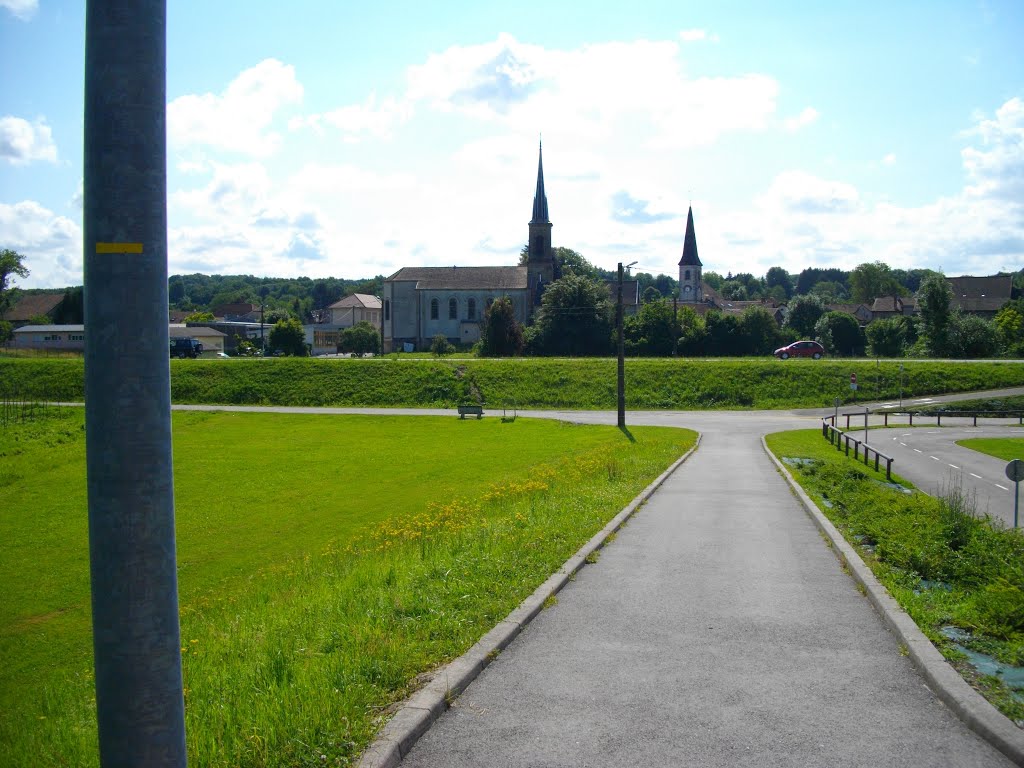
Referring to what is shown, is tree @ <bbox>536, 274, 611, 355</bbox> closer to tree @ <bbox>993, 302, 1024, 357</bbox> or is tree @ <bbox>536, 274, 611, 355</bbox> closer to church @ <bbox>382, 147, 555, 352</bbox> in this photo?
church @ <bbox>382, 147, 555, 352</bbox>

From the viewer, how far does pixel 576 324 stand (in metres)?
86.2

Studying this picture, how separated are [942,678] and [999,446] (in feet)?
114

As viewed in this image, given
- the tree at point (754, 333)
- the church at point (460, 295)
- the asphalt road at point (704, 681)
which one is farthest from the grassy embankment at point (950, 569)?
the church at point (460, 295)

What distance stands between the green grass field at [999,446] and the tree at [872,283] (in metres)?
136

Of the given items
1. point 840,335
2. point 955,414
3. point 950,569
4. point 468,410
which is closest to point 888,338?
point 840,335

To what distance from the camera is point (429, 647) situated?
285 inches

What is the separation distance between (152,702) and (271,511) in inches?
742

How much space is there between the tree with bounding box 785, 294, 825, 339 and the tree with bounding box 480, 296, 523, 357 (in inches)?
1676

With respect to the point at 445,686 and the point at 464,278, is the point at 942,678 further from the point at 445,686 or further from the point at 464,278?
the point at 464,278

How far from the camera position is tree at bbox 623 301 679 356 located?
275 feet

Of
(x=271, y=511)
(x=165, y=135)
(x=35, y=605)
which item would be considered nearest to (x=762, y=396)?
(x=271, y=511)

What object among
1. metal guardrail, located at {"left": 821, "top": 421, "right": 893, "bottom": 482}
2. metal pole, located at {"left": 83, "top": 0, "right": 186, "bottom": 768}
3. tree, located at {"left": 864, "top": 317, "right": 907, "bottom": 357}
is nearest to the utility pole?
metal guardrail, located at {"left": 821, "top": 421, "right": 893, "bottom": 482}

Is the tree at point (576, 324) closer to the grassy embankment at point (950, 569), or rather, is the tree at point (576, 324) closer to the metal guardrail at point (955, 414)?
the metal guardrail at point (955, 414)

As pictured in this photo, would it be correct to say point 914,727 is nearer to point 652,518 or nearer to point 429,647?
point 429,647
